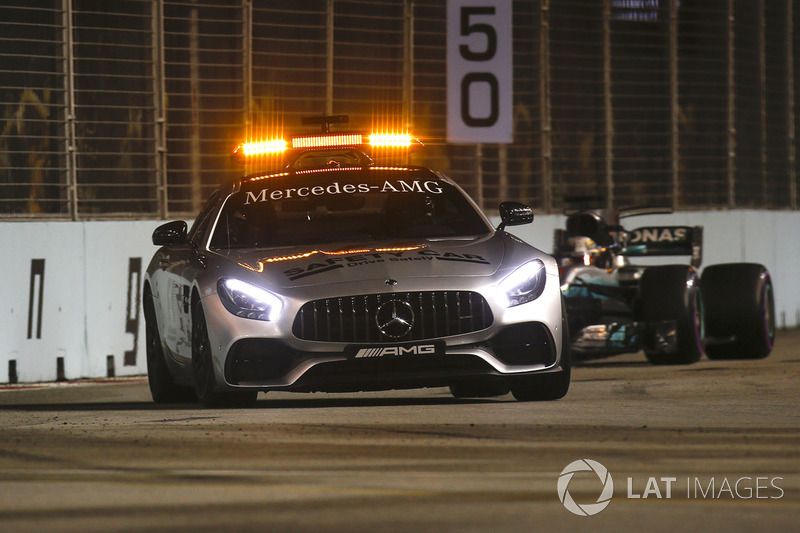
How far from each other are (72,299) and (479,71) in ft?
19.1

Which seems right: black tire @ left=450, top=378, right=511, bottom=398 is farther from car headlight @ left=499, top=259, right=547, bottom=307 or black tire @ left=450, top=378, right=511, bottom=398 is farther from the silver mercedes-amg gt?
car headlight @ left=499, top=259, right=547, bottom=307

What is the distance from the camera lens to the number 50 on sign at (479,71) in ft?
62.8

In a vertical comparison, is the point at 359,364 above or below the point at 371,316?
below

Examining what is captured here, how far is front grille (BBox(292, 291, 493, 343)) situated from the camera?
30.5 feet

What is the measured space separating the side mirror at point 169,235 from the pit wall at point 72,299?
5.04m

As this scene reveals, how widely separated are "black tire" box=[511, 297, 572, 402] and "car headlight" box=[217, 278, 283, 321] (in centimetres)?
142

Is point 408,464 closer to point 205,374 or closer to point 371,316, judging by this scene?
point 371,316

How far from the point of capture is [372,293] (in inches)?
365

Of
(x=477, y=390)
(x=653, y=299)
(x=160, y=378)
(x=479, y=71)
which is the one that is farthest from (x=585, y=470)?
(x=479, y=71)

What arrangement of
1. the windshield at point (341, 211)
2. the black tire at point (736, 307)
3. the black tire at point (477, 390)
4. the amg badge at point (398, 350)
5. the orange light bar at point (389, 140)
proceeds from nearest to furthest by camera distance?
the amg badge at point (398, 350) < the windshield at point (341, 211) < the black tire at point (477, 390) < the orange light bar at point (389, 140) < the black tire at point (736, 307)

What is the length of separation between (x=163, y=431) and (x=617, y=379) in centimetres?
507

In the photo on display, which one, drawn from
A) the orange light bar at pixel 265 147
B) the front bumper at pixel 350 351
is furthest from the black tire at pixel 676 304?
the front bumper at pixel 350 351

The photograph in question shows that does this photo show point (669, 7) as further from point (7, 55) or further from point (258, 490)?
point (258, 490)

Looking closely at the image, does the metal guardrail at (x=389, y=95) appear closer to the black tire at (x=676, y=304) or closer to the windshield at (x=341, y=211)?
the black tire at (x=676, y=304)
